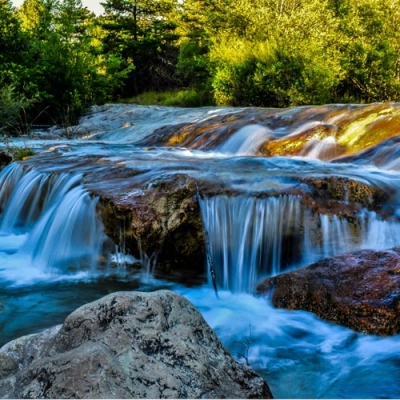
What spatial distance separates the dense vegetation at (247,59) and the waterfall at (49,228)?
20.4ft

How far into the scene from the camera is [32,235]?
7.07 metres

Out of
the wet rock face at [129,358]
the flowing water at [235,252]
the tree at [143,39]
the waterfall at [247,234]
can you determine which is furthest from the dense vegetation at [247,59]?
the wet rock face at [129,358]

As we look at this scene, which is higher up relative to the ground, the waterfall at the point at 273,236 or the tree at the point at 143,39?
the tree at the point at 143,39

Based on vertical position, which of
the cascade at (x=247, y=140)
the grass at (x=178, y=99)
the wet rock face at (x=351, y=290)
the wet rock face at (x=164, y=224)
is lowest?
the wet rock face at (x=351, y=290)

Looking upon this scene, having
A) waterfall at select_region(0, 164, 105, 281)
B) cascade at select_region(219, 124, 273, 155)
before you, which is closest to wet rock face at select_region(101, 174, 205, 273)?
waterfall at select_region(0, 164, 105, 281)

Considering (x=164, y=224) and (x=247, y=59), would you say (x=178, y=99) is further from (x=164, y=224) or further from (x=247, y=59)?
(x=164, y=224)

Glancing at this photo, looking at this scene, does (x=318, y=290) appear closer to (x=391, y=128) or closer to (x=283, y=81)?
(x=391, y=128)

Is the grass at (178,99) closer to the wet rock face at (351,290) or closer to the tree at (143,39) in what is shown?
the tree at (143,39)

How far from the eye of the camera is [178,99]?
26469mm

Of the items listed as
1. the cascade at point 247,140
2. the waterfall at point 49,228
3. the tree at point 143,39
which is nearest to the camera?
the waterfall at point 49,228

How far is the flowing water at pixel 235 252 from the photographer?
3.96 m

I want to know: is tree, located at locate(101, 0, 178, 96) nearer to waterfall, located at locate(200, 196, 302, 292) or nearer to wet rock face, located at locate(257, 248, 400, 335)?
waterfall, located at locate(200, 196, 302, 292)

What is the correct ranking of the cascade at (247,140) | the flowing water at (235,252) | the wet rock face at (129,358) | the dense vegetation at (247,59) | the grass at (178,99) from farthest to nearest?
the grass at (178,99), the dense vegetation at (247,59), the cascade at (247,140), the flowing water at (235,252), the wet rock face at (129,358)

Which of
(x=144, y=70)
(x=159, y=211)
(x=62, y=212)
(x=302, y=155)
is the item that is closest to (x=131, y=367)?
(x=159, y=211)
